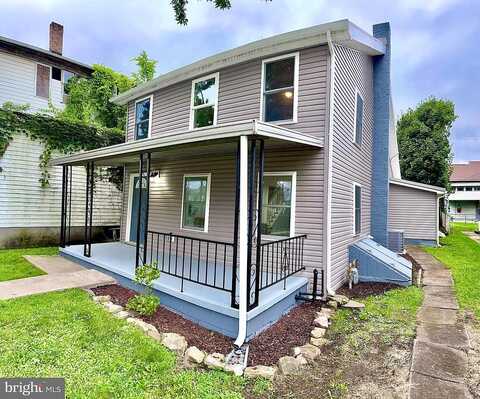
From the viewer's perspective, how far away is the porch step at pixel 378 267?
7.12 metres

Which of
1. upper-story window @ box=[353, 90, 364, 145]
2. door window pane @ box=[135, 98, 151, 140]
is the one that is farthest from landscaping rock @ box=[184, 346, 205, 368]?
door window pane @ box=[135, 98, 151, 140]

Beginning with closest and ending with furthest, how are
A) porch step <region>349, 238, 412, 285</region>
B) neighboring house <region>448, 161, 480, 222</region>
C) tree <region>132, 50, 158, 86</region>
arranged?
porch step <region>349, 238, 412, 285</region>
tree <region>132, 50, 158, 86</region>
neighboring house <region>448, 161, 480, 222</region>

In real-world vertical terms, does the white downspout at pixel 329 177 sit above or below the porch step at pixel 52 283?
above

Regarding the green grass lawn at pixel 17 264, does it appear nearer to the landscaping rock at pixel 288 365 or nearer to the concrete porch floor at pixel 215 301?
the concrete porch floor at pixel 215 301

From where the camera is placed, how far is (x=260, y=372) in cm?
337

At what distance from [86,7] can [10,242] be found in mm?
7241

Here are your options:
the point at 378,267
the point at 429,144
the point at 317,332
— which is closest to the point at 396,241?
the point at 378,267

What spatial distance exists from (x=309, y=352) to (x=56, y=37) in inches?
703

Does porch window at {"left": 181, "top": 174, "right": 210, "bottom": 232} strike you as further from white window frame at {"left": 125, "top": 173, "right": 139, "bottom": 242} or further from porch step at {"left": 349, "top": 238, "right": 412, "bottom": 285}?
porch step at {"left": 349, "top": 238, "right": 412, "bottom": 285}

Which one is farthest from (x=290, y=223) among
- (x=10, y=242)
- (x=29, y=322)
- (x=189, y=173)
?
(x=10, y=242)

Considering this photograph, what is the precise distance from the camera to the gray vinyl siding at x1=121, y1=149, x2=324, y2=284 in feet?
19.3

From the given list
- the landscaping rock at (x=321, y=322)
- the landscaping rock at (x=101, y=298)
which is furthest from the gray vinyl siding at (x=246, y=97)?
the landscaping rock at (x=101, y=298)

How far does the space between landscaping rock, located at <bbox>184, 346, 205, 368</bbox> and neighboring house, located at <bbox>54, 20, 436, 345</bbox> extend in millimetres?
577

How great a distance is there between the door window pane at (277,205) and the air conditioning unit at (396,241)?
21.6 feet
